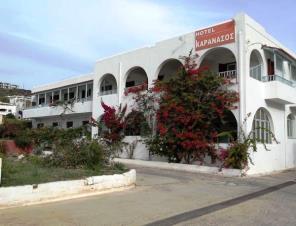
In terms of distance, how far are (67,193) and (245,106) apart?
40.5 ft

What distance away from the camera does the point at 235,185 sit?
613 inches

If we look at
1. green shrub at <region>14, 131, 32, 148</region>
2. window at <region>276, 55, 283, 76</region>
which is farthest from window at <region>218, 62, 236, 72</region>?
green shrub at <region>14, 131, 32, 148</region>

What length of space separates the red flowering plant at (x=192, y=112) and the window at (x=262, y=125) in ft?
7.89

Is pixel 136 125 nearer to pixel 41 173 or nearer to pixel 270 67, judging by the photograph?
pixel 270 67

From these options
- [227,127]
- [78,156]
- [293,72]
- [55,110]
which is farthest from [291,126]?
[55,110]

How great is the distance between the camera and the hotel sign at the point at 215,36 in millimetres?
21777

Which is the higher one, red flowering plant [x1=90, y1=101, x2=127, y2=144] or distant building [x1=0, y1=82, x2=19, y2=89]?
distant building [x1=0, y1=82, x2=19, y2=89]

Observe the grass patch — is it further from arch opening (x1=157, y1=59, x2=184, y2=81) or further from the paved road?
arch opening (x1=157, y1=59, x2=184, y2=81)

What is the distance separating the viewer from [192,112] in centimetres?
2073

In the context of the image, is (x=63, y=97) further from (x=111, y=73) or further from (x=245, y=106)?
(x=245, y=106)

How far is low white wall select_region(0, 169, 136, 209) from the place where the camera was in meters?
9.55

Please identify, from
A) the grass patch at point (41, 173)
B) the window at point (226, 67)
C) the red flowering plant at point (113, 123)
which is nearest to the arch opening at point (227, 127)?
the window at point (226, 67)

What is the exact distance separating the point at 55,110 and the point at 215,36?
65.9 feet

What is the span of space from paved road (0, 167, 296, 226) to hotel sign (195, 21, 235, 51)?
9.85 m
